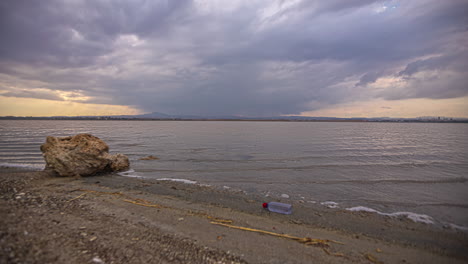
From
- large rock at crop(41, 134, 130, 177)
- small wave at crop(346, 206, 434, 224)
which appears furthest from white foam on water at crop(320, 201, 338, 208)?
large rock at crop(41, 134, 130, 177)

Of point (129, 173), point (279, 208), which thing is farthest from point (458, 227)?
point (129, 173)

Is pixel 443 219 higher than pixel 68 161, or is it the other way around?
pixel 68 161

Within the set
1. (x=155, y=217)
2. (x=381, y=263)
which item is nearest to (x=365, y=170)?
(x=381, y=263)

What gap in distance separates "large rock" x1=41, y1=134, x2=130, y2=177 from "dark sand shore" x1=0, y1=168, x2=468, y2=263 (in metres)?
2.60

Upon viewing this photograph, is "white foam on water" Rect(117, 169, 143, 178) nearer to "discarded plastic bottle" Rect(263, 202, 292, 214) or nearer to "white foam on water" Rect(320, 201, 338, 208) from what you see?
"discarded plastic bottle" Rect(263, 202, 292, 214)

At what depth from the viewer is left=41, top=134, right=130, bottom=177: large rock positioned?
10945 mm

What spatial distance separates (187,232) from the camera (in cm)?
520

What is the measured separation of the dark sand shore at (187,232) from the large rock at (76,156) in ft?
8.52

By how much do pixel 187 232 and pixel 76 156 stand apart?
9726 mm

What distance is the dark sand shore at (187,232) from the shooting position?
409 centimetres

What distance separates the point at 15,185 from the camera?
8.66 m

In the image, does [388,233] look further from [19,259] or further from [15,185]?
[15,185]

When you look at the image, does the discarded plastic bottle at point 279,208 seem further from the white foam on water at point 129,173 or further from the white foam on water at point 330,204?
the white foam on water at point 129,173

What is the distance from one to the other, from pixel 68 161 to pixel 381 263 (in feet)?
44.9
